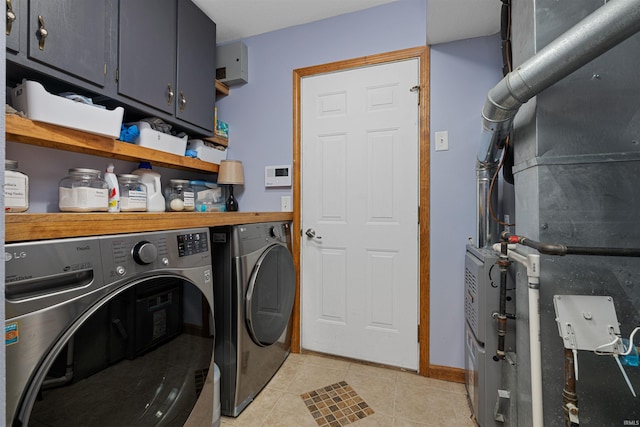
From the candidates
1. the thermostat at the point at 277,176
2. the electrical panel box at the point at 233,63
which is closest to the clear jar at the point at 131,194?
the thermostat at the point at 277,176

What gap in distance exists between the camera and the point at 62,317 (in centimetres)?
70

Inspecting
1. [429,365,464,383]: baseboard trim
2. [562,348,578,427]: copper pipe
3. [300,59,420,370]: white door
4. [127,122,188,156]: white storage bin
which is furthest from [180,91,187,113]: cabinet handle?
[429,365,464,383]: baseboard trim

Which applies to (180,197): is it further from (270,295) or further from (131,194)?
(270,295)

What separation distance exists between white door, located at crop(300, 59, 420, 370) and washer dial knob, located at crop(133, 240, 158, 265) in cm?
128

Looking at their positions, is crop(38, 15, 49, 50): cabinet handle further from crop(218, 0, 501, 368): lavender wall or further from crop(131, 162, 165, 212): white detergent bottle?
crop(218, 0, 501, 368): lavender wall

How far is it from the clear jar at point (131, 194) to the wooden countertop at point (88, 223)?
587 millimetres

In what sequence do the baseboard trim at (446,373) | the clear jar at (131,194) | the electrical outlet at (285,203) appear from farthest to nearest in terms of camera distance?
the electrical outlet at (285,203) < the baseboard trim at (446,373) < the clear jar at (131,194)

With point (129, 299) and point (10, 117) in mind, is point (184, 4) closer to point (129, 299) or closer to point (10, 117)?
point (10, 117)

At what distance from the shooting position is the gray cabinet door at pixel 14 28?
3.37 ft

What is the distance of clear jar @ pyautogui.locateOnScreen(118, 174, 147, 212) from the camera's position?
1505 millimetres

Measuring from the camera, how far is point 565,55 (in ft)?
2.69

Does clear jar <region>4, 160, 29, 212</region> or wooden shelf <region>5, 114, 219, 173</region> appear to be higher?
wooden shelf <region>5, 114, 219, 173</region>

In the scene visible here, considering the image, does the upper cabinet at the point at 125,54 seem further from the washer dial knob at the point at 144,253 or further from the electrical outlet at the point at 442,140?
the electrical outlet at the point at 442,140

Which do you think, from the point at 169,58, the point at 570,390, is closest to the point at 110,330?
the point at 570,390
